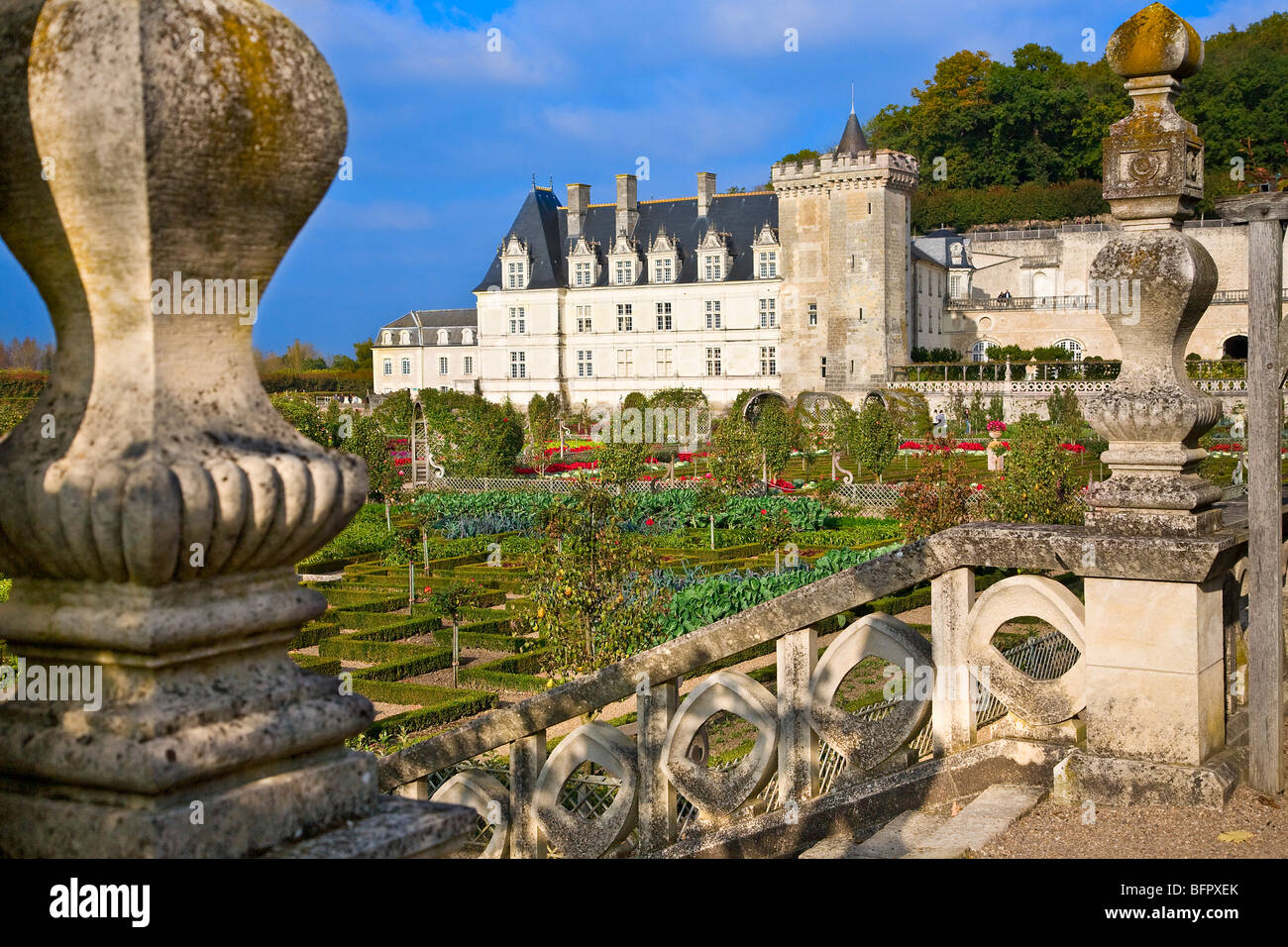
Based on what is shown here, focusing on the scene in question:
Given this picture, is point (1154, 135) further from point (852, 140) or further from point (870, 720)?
point (852, 140)

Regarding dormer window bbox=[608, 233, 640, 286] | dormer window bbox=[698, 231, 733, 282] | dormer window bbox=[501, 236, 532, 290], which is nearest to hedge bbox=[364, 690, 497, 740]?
dormer window bbox=[698, 231, 733, 282]

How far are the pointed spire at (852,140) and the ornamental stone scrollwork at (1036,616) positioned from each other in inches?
1928

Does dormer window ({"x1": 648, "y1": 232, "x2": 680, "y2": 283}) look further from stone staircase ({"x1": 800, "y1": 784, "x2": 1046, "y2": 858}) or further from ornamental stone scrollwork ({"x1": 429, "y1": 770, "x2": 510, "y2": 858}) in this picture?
stone staircase ({"x1": 800, "y1": 784, "x2": 1046, "y2": 858})

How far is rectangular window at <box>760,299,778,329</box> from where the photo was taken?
5288cm

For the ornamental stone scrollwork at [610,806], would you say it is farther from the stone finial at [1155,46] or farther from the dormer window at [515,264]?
the dormer window at [515,264]

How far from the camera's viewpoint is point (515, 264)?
57.2 meters

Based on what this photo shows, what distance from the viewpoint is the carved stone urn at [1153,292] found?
13.7ft

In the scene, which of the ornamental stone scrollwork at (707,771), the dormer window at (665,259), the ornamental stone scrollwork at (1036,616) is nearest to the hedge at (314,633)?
the ornamental stone scrollwork at (707,771)

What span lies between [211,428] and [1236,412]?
40.2m

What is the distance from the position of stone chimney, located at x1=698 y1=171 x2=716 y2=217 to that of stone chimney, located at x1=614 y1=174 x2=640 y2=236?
9.51 ft

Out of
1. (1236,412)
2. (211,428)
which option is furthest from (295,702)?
(1236,412)

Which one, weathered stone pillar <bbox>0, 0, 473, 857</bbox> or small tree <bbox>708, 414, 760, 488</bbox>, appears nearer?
weathered stone pillar <bbox>0, 0, 473, 857</bbox>

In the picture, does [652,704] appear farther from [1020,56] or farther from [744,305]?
[1020,56]

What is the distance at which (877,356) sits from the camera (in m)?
51.0
